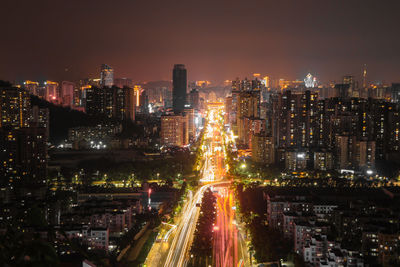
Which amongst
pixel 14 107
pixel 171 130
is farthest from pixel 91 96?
pixel 14 107

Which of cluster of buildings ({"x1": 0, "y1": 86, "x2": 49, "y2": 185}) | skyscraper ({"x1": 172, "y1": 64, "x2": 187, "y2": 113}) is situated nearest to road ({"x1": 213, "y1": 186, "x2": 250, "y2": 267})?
cluster of buildings ({"x1": 0, "y1": 86, "x2": 49, "y2": 185})

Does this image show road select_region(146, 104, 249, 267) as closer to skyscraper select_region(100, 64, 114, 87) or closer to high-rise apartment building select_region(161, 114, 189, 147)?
high-rise apartment building select_region(161, 114, 189, 147)

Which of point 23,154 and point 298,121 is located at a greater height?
point 298,121

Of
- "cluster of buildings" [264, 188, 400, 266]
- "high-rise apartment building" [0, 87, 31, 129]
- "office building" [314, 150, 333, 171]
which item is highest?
"high-rise apartment building" [0, 87, 31, 129]

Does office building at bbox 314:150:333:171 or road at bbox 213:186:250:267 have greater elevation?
office building at bbox 314:150:333:171

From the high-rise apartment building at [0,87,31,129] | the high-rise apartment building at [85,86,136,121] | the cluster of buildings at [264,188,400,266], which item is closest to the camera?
the cluster of buildings at [264,188,400,266]

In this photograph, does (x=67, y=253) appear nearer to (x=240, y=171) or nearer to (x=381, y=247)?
(x=381, y=247)

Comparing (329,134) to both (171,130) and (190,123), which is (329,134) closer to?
(171,130)

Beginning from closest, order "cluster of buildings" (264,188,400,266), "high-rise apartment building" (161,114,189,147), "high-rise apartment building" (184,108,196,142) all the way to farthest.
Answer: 1. "cluster of buildings" (264,188,400,266)
2. "high-rise apartment building" (161,114,189,147)
3. "high-rise apartment building" (184,108,196,142)

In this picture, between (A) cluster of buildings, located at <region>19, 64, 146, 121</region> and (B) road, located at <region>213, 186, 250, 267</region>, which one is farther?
(A) cluster of buildings, located at <region>19, 64, 146, 121</region>

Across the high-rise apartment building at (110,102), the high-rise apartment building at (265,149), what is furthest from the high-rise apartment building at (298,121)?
the high-rise apartment building at (110,102)
